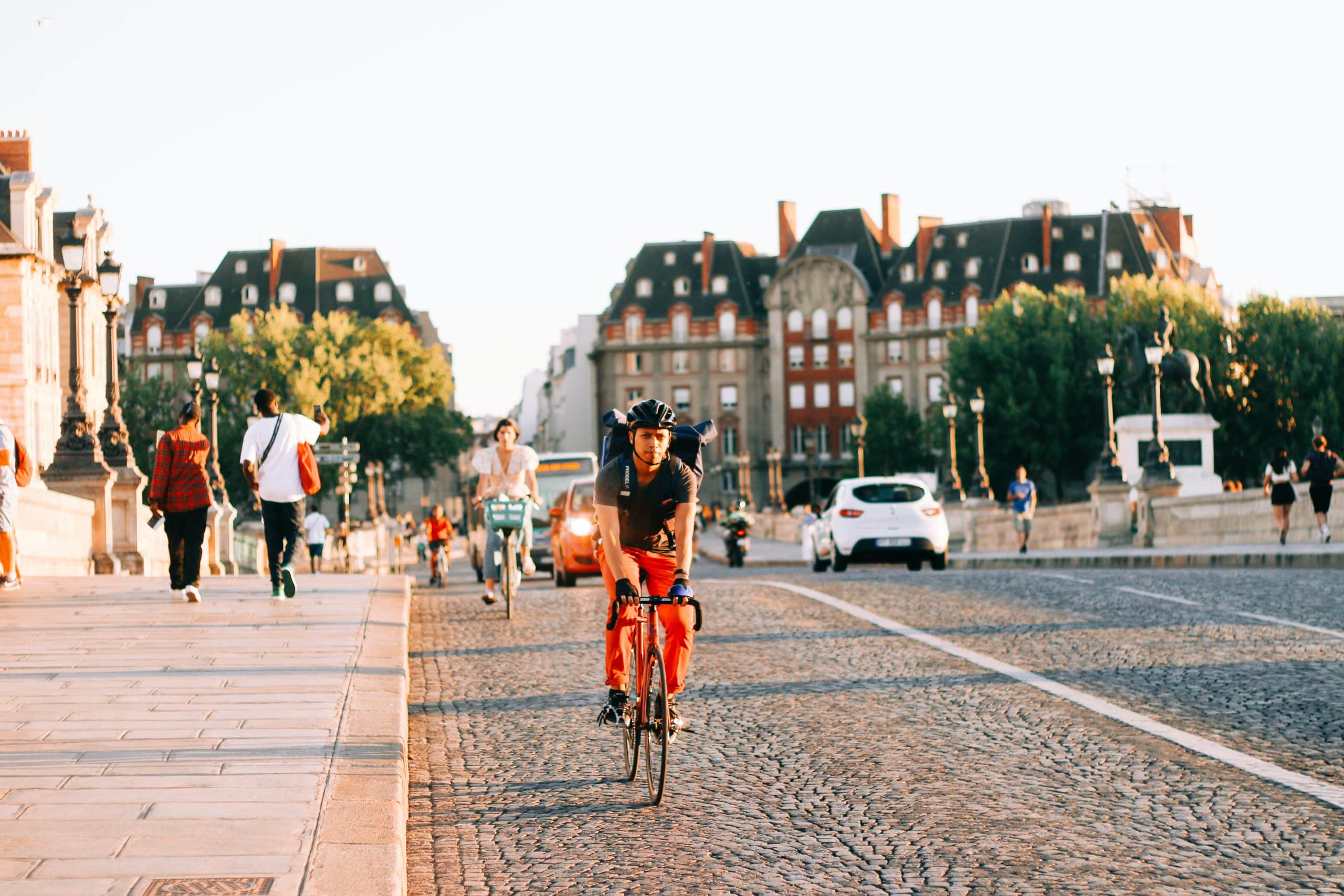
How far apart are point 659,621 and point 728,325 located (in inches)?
4261

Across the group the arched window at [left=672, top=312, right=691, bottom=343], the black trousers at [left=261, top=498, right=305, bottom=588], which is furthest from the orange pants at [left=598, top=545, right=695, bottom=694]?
the arched window at [left=672, top=312, right=691, bottom=343]

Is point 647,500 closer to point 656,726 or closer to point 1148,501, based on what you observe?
point 656,726

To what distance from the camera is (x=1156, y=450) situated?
3628cm

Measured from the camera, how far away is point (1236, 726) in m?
8.88

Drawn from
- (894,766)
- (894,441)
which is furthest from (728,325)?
(894,766)

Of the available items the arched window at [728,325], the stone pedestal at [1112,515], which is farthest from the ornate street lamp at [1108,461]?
the arched window at [728,325]

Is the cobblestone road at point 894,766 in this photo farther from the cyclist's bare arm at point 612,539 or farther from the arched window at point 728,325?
the arched window at point 728,325

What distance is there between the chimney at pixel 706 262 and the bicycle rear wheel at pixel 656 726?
110 meters

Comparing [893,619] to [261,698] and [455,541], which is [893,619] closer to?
[261,698]

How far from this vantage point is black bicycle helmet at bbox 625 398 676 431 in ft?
23.2

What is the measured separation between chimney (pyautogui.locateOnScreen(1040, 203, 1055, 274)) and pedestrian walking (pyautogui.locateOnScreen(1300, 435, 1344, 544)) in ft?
270

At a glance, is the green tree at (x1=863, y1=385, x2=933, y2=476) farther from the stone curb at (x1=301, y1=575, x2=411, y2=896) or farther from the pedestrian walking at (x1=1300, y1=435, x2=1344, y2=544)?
the stone curb at (x1=301, y1=575, x2=411, y2=896)

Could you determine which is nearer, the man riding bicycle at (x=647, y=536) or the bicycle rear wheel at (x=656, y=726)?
the bicycle rear wheel at (x=656, y=726)

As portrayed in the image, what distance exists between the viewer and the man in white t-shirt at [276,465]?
48.3 feet
